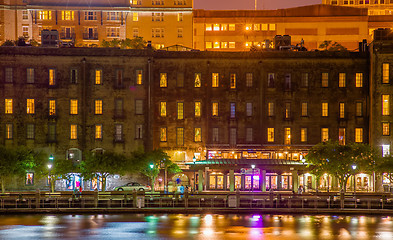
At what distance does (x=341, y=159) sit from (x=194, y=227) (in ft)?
117

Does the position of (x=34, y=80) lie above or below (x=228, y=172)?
above

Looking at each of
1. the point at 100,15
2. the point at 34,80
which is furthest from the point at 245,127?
the point at 100,15

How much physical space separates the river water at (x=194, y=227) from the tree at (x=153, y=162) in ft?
85.4

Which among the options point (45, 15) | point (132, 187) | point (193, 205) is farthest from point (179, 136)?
point (45, 15)

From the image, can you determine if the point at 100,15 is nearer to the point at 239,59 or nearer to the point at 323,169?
the point at 239,59

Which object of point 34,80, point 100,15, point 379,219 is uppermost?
point 100,15

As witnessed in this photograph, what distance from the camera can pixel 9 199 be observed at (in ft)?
187

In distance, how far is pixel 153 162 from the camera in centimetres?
8069

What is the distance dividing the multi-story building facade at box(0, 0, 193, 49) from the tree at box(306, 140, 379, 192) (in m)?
73.5

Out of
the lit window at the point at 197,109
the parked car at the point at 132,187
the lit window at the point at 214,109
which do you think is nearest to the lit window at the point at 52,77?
the parked car at the point at 132,187

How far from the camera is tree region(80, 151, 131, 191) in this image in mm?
78188

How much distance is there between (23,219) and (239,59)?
150 feet

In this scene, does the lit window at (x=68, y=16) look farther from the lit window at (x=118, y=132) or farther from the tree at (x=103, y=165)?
the tree at (x=103, y=165)

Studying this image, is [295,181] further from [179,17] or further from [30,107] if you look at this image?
[179,17]
